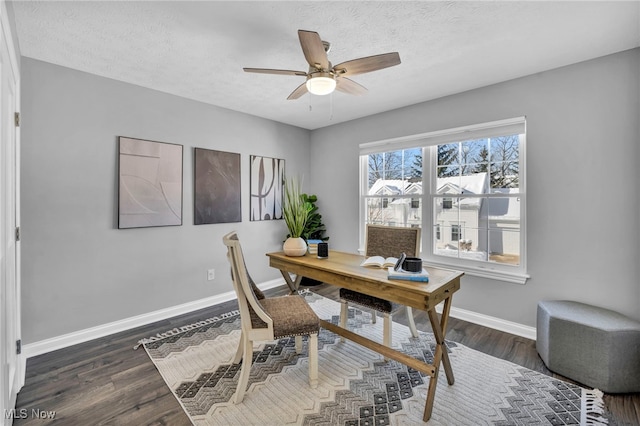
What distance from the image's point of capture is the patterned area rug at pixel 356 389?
175cm

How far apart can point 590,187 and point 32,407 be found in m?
4.39

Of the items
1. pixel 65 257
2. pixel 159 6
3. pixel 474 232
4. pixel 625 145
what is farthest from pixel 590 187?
pixel 65 257

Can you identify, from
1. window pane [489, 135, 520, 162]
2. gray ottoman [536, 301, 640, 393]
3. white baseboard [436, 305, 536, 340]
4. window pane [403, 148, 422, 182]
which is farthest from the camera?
window pane [403, 148, 422, 182]

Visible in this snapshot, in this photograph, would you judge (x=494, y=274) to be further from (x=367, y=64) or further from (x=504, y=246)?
(x=367, y=64)

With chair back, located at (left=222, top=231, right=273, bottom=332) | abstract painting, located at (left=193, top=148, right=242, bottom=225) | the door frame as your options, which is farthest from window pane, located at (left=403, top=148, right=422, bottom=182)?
the door frame

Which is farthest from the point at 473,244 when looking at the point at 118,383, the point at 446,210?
the point at 118,383

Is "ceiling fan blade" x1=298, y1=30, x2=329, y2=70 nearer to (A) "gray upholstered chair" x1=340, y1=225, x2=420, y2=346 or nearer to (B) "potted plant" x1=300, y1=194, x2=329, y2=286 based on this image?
(A) "gray upholstered chair" x1=340, y1=225, x2=420, y2=346

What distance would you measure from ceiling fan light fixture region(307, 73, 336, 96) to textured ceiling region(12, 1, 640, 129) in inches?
13.5

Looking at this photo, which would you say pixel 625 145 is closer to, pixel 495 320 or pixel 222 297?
pixel 495 320

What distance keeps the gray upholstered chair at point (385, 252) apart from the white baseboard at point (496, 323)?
80cm

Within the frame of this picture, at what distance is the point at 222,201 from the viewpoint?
12.1 feet

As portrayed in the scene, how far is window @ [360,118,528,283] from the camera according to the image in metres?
2.87

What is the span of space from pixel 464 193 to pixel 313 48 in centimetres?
234

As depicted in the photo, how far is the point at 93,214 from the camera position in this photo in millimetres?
2744
